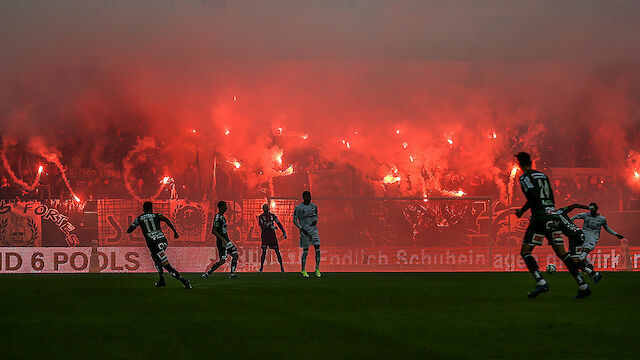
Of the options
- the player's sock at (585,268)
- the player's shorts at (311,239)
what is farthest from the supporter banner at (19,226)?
the player's sock at (585,268)

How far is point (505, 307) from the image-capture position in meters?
12.0

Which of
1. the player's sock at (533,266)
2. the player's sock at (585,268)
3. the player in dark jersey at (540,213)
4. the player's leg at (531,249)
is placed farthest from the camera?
the player's sock at (585,268)

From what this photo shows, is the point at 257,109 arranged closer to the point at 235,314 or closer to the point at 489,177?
the point at 489,177

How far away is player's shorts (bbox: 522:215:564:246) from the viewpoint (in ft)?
41.9

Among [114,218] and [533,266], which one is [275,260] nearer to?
[114,218]

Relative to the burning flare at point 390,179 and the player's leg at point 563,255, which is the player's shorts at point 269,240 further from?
the burning flare at point 390,179

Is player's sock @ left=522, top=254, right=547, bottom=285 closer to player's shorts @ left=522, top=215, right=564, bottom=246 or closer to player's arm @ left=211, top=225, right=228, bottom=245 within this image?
player's shorts @ left=522, top=215, right=564, bottom=246

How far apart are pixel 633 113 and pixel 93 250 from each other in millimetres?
53372

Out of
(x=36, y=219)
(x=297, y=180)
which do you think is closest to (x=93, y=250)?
(x=36, y=219)

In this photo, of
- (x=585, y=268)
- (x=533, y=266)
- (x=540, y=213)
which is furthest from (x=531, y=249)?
(x=585, y=268)

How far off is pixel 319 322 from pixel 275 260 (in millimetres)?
16688

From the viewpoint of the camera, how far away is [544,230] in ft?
42.0

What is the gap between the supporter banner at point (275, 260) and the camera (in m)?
26.2

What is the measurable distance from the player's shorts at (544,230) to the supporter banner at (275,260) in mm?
13911
